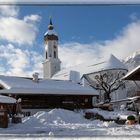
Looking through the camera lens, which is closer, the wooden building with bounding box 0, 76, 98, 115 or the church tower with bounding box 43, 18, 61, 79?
the church tower with bounding box 43, 18, 61, 79

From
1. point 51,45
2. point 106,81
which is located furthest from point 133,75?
point 106,81

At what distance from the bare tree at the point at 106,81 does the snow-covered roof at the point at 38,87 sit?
1337 centimetres

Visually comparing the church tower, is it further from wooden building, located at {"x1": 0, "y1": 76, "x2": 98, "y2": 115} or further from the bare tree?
the bare tree

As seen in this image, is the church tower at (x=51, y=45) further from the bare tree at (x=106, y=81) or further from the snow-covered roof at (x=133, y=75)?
the bare tree at (x=106, y=81)

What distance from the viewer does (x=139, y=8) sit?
12.1m

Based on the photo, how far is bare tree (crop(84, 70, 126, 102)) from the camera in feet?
170

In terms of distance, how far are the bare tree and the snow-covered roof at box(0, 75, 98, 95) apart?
43.9 ft

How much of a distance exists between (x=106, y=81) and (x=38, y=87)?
65.1ft

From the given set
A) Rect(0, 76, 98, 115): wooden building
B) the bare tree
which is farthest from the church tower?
the bare tree

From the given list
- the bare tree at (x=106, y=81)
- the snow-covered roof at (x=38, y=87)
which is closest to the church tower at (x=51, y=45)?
the snow-covered roof at (x=38, y=87)


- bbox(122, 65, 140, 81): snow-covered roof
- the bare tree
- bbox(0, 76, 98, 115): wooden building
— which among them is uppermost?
the bare tree

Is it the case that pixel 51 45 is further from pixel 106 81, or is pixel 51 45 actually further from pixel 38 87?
pixel 106 81

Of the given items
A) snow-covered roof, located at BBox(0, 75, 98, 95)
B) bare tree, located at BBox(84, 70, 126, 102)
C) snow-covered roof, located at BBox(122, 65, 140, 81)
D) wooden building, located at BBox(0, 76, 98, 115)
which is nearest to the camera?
snow-covered roof, located at BBox(122, 65, 140, 81)

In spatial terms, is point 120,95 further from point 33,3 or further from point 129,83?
point 33,3
